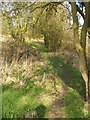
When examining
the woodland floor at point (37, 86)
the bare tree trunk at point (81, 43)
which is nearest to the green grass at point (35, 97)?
the woodland floor at point (37, 86)

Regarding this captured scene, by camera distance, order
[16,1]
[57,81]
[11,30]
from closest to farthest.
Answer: [16,1] → [57,81] → [11,30]

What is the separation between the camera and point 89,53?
56.4ft

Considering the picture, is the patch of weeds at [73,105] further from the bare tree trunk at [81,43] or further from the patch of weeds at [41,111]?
the bare tree trunk at [81,43]

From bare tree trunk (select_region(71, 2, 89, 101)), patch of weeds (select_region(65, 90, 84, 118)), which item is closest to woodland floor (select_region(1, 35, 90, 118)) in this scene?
patch of weeds (select_region(65, 90, 84, 118))

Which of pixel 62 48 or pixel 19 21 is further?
pixel 62 48

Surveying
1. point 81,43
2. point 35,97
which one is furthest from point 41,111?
point 81,43

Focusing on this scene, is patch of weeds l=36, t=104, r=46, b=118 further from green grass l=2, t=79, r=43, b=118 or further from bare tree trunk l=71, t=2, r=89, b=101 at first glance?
bare tree trunk l=71, t=2, r=89, b=101

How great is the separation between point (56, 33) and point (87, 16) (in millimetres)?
10345

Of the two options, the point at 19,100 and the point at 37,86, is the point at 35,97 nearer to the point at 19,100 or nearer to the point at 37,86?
the point at 19,100

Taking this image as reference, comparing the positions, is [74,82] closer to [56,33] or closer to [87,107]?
[87,107]

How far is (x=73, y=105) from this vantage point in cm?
784

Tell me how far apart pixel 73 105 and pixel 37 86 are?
86.4 inches

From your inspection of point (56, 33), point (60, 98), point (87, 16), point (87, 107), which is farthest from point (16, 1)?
point (56, 33)

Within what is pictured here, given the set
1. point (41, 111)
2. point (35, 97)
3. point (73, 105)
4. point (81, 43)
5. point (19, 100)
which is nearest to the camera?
point (41, 111)
